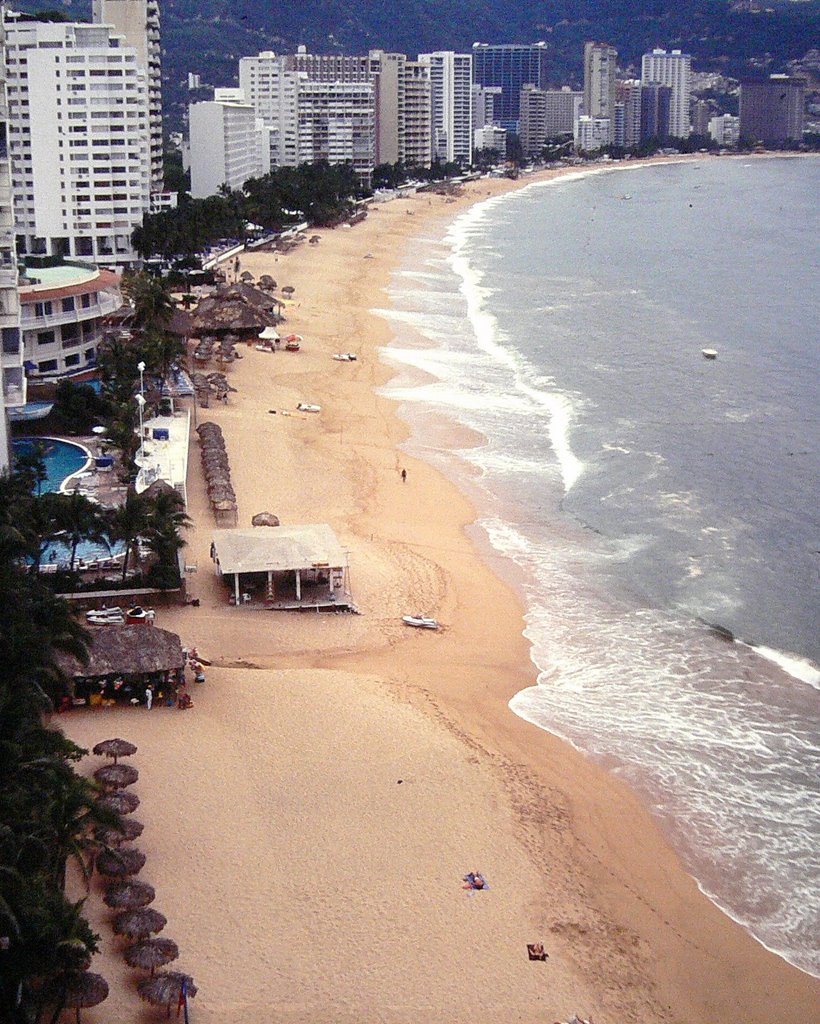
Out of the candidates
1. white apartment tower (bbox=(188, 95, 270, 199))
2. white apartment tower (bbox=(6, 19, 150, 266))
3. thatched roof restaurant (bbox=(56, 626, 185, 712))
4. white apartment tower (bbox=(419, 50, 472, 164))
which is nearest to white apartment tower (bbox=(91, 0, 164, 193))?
white apartment tower (bbox=(6, 19, 150, 266))

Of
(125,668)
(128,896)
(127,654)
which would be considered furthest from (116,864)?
(127,654)

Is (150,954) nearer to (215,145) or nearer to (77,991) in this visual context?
(77,991)

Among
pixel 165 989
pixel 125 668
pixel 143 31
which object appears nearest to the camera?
pixel 165 989

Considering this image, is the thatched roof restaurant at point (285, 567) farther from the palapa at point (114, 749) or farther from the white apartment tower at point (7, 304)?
the palapa at point (114, 749)

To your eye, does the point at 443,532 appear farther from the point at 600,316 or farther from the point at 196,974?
the point at 600,316

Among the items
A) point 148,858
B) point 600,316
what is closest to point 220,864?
point 148,858

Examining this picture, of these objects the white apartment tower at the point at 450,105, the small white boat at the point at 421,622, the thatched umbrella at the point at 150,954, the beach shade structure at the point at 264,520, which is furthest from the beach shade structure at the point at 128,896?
the white apartment tower at the point at 450,105

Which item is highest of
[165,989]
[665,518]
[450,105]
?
[450,105]

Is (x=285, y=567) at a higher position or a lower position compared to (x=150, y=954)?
higher
